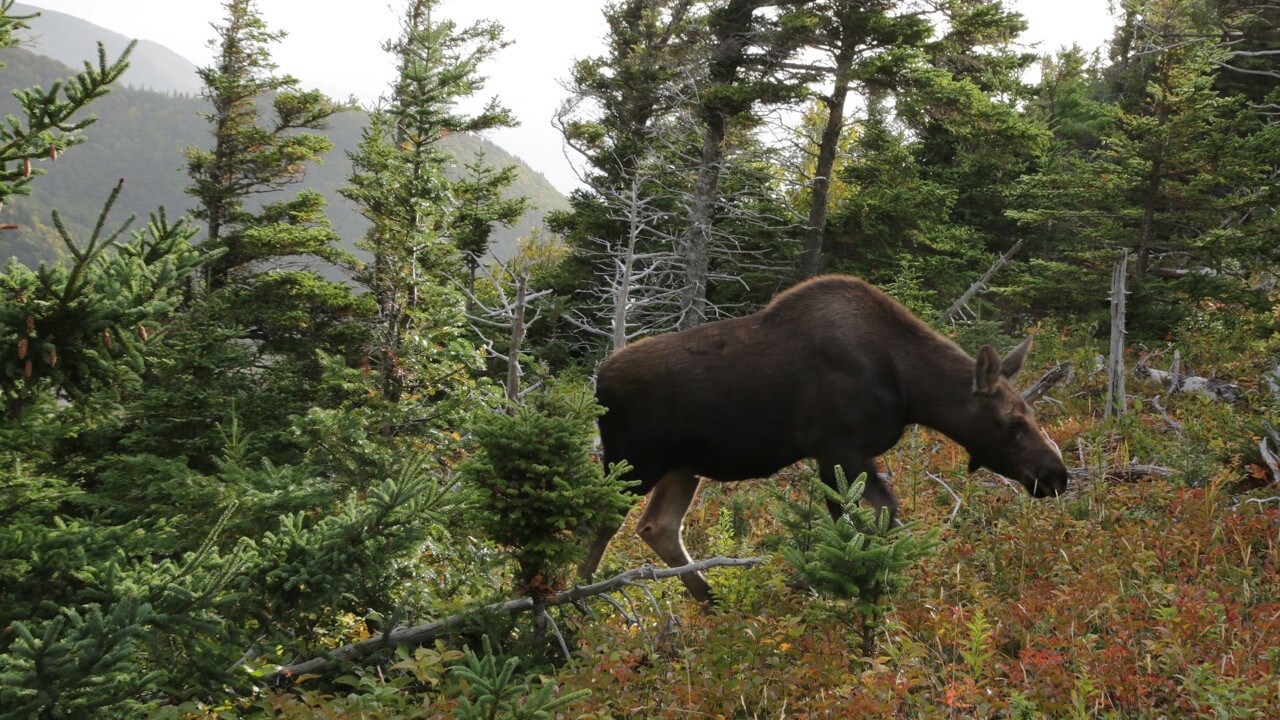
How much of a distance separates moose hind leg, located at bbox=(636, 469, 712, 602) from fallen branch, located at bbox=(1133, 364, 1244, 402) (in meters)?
7.31

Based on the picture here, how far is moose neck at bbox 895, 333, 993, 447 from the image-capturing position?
5441mm

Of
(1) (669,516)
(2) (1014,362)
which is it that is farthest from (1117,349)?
(1) (669,516)

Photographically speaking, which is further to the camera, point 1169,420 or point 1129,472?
point 1169,420

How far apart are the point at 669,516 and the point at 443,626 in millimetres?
2258

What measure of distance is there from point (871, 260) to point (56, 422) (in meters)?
16.8

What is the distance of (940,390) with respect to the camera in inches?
214

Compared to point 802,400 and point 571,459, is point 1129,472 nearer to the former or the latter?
point 802,400

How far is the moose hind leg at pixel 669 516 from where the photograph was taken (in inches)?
221

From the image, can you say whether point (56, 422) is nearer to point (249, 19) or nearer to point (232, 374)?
point (232, 374)

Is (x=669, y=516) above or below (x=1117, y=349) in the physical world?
below

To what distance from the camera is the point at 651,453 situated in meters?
5.29

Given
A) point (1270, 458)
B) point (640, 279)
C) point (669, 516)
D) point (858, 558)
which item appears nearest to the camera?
point (858, 558)

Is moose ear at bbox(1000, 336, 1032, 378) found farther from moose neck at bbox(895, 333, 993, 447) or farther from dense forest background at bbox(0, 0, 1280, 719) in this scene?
dense forest background at bbox(0, 0, 1280, 719)

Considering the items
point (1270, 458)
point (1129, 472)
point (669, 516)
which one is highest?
point (1270, 458)
